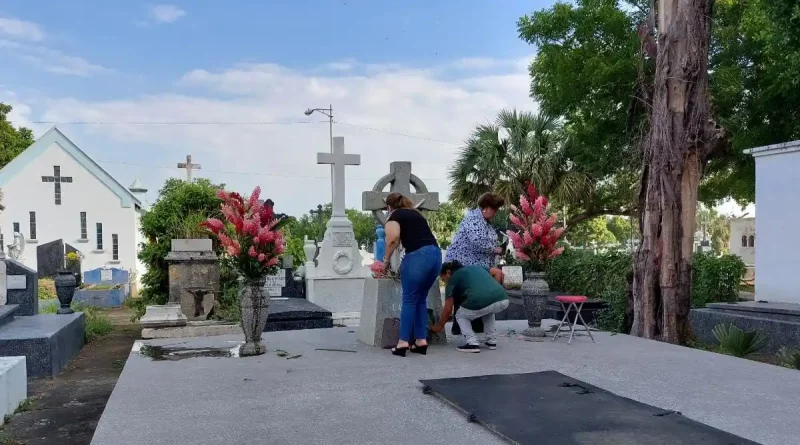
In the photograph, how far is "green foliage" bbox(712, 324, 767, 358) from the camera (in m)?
8.12

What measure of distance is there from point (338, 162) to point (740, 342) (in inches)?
307

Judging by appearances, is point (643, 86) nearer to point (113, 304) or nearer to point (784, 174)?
point (784, 174)

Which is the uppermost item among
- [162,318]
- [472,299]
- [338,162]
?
[338,162]

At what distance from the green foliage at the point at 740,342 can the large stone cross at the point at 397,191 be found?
3993 mm

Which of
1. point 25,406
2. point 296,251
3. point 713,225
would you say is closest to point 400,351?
point 25,406

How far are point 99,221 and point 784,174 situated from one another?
27763 millimetres

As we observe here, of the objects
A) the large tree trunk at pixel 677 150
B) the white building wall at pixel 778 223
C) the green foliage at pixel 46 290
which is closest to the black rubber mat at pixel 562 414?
the large tree trunk at pixel 677 150

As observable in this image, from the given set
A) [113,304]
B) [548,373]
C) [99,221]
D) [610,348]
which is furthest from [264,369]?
[99,221]

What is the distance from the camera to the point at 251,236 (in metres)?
6.54

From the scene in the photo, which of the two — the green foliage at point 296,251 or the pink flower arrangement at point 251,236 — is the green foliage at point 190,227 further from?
the pink flower arrangement at point 251,236

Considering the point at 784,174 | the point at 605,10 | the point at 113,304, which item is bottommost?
the point at 113,304

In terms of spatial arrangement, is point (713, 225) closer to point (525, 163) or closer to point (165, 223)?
point (525, 163)

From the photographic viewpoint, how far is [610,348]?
6.68m

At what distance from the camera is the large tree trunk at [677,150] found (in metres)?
8.76
